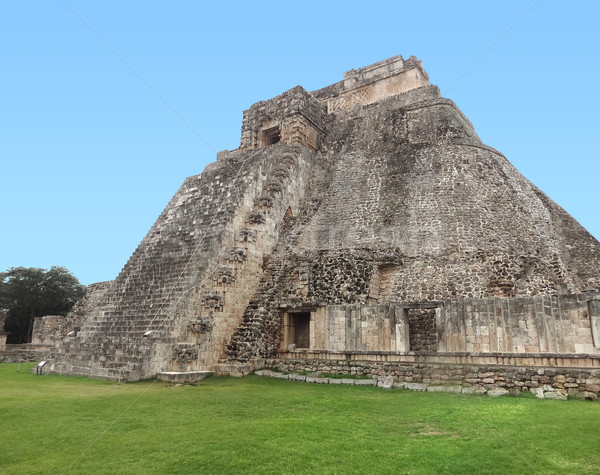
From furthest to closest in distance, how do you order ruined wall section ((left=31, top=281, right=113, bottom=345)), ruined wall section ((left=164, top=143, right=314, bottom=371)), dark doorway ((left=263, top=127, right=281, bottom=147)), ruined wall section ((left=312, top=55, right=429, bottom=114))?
1. ruined wall section ((left=312, top=55, right=429, bottom=114))
2. dark doorway ((left=263, top=127, right=281, bottom=147))
3. ruined wall section ((left=31, top=281, right=113, bottom=345))
4. ruined wall section ((left=164, top=143, right=314, bottom=371))

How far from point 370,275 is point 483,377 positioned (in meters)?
5.12

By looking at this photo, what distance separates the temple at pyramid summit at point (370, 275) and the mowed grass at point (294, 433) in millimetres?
1835

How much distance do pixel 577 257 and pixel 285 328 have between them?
9.90 meters

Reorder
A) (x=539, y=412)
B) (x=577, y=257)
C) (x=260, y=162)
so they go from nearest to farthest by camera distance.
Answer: (x=539, y=412) → (x=577, y=257) → (x=260, y=162)

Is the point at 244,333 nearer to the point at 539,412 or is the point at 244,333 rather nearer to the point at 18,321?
the point at 539,412

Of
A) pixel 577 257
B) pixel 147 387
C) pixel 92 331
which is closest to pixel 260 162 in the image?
pixel 92 331

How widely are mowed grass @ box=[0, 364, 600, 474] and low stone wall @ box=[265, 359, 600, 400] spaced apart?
52cm

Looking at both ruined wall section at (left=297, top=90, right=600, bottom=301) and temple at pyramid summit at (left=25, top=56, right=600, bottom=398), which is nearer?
temple at pyramid summit at (left=25, top=56, right=600, bottom=398)

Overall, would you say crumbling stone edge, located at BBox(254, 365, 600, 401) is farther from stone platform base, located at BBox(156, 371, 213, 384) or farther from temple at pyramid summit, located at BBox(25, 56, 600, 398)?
stone platform base, located at BBox(156, 371, 213, 384)

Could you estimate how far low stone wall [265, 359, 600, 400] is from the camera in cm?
835

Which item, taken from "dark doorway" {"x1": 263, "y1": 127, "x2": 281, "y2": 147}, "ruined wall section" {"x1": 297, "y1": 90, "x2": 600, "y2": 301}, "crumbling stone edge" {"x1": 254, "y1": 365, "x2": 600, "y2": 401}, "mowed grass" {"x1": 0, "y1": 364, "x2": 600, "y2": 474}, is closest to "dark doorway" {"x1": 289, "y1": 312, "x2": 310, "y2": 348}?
"ruined wall section" {"x1": 297, "y1": 90, "x2": 600, "y2": 301}

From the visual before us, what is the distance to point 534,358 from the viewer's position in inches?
364

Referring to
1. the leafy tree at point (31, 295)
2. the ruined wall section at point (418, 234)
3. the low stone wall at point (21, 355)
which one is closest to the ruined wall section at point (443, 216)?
the ruined wall section at point (418, 234)

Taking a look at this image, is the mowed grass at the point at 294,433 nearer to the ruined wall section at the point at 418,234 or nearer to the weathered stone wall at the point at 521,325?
the weathered stone wall at the point at 521,325
